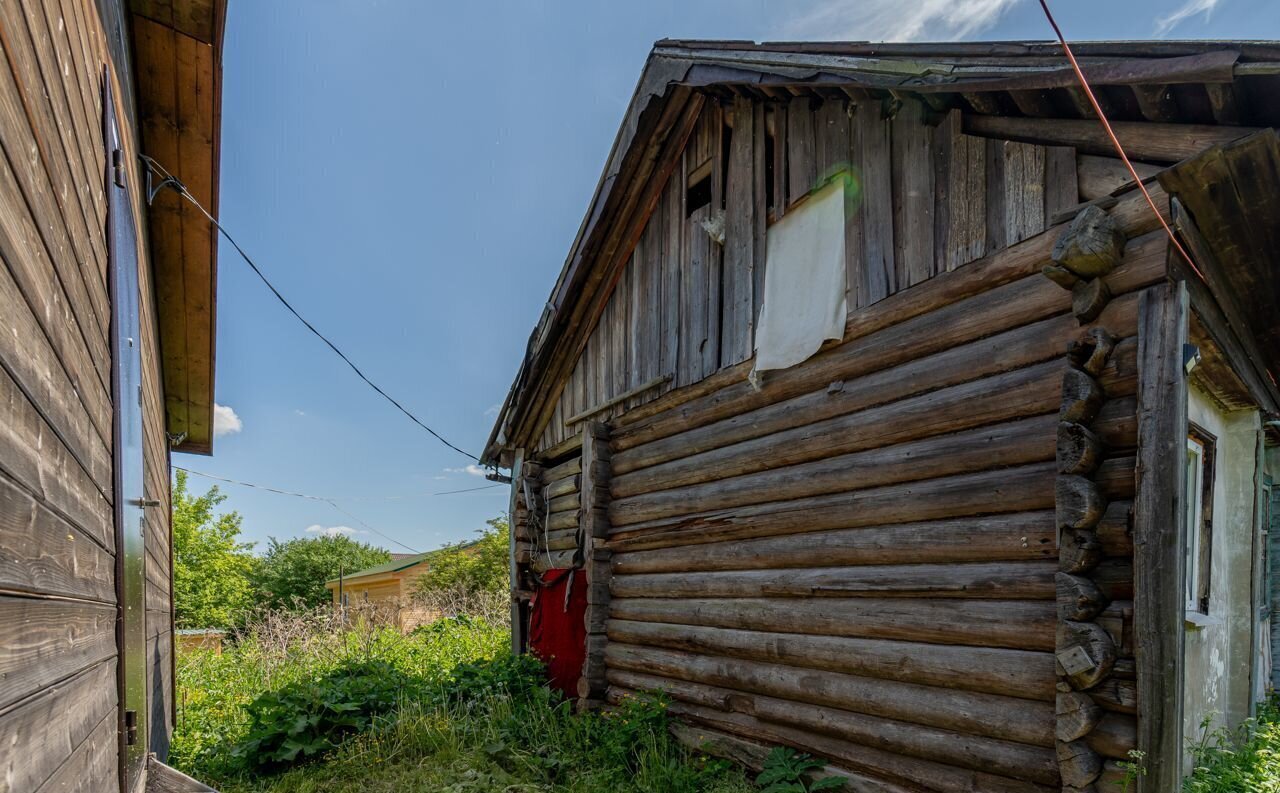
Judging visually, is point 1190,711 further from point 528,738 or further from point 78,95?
point 78,95

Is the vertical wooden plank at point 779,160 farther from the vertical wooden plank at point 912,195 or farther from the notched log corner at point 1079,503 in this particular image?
the notched log corner at point 1079,503

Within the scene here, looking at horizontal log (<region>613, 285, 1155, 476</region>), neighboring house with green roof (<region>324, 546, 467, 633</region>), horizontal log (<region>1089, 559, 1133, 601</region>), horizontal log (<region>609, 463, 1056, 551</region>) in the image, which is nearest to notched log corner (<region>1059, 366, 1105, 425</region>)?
horizontal log (<region>613, 285, 1155, 476</region>)

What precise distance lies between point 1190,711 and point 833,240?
12.7 ft

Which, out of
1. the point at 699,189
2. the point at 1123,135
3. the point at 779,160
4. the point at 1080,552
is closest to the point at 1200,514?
the point at 1080,552

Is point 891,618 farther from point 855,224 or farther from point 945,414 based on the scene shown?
point 855,224

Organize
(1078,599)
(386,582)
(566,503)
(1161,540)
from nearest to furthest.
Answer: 1. (1161,540)
2. (1078,599)
3. (566,503)
4. (386,582)

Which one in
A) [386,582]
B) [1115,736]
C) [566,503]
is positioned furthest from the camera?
[386,582]

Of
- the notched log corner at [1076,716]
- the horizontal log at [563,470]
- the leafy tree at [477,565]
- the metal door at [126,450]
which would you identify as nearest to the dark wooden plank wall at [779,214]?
the horizontal log at [563,470]

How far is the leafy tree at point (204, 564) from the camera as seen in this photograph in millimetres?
25498

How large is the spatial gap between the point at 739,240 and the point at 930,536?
2.98 metres

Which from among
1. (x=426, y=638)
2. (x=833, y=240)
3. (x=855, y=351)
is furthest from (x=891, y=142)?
(x=426, y=638)

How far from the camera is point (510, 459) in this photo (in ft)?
33.6

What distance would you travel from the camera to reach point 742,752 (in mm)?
5484

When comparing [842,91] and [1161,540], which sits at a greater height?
[842,91]
